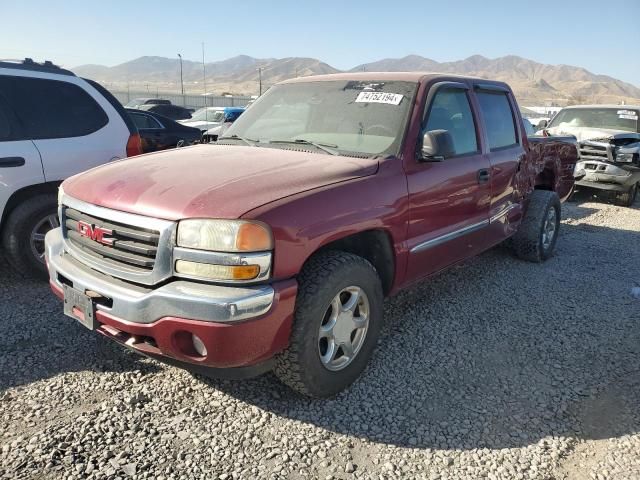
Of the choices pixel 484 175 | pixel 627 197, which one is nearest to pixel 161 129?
pixel 484 175

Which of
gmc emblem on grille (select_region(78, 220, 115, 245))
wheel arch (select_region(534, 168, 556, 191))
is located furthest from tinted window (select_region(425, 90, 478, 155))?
wheel arch (select_region(534, 168, 556, 191))

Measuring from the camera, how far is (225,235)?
233cm

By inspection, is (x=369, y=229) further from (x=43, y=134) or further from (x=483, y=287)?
(x=43, y=134)

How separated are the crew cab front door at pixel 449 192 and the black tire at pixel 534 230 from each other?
1.29m

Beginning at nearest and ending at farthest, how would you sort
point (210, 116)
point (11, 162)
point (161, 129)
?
point (11, 162) < point (161, 129) < point (210, 116)

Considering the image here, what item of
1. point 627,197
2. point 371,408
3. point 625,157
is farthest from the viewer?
point 627,197

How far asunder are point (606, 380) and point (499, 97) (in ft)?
8.80

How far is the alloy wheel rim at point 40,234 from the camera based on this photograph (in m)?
4.27

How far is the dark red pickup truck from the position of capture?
2.35 m

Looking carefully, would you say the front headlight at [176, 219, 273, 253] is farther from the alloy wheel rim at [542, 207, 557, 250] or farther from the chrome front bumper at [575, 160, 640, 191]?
the chrome front bumper at [575, 160, 640, 191]

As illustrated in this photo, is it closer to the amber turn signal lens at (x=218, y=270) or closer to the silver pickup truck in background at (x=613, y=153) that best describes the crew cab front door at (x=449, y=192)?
the amber turn signal lens at (x=218, y=270)

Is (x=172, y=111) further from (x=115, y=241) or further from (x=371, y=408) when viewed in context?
(x=371, y=408)

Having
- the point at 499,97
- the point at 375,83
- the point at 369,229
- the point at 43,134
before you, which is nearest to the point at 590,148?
the point at 499,97

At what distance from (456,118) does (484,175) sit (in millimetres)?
496
